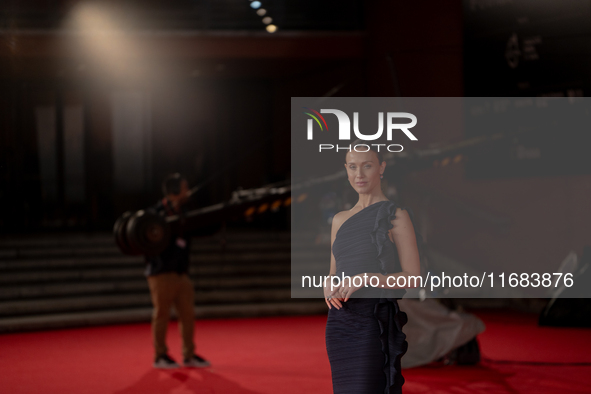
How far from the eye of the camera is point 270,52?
11.5m

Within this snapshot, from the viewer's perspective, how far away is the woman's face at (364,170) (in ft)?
7.75

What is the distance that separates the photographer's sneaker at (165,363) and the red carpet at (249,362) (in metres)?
0.07

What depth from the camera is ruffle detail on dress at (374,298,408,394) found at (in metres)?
2.33

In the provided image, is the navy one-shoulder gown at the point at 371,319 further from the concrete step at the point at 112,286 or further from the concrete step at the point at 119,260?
the concrete step at the point at 119,260

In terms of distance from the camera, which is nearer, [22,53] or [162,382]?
[162,382]

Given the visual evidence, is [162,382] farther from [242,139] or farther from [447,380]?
[242,139]

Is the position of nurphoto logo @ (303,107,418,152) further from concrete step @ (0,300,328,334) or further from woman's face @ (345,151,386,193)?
concrete step @ (0,300,328,334)

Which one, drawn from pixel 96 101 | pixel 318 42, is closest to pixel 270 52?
pixel 318 42

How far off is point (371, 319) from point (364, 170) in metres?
0.56

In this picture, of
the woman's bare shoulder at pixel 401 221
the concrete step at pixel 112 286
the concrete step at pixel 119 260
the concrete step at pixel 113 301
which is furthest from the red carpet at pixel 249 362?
the woman's bare shoulder at pixel 401 221

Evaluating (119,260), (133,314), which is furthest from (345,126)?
(119,260)

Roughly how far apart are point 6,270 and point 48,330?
6.90ft

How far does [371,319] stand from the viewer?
235 cm

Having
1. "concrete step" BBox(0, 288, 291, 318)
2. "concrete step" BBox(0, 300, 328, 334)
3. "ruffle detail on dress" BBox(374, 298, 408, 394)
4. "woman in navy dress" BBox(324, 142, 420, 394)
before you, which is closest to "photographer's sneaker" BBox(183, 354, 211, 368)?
"concrete step" BBox(0, 300, 328, 334)
